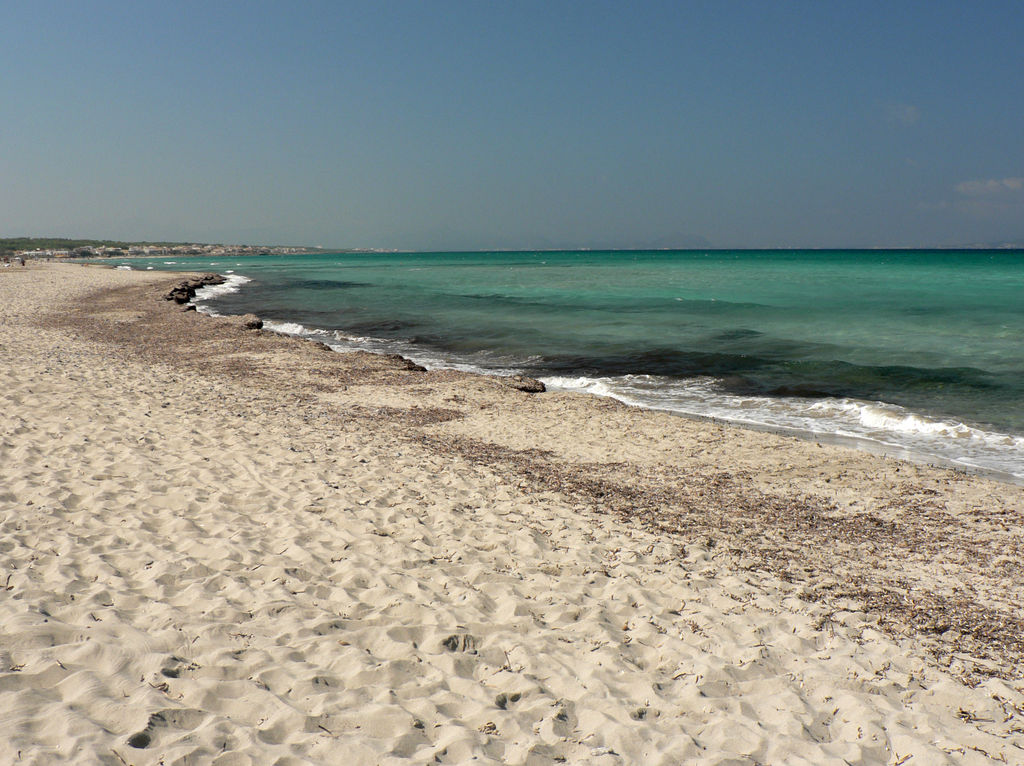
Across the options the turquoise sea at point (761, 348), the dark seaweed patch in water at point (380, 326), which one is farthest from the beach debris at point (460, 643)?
the dark seaweed patch in water at point (380, 326)

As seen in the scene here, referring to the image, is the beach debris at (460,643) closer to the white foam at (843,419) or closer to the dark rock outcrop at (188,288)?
the white foam at (843,419)

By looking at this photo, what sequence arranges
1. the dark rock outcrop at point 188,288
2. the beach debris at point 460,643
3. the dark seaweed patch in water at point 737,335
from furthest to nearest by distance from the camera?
the dark rock outcrop at point 188,288, the dark seaweed patch in water at point 737,335, the beach debris at point 460,643

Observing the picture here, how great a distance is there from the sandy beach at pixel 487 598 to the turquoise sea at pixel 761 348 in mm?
3056

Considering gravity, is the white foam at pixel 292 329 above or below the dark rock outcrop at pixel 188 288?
below

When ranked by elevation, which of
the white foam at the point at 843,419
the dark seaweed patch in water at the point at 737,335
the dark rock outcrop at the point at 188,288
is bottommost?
the white foam at the point at 843,419

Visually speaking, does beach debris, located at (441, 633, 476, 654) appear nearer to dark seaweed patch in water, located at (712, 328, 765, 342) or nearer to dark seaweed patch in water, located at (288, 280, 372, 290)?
dark seaweed patch in water, located at (712, 328, 765, 342)

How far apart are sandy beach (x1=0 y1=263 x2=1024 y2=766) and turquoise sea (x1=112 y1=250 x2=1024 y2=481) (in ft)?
10.0

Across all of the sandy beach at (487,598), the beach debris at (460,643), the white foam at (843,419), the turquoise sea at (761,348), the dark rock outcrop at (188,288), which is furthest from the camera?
the dark rock outcrop at (188,288)

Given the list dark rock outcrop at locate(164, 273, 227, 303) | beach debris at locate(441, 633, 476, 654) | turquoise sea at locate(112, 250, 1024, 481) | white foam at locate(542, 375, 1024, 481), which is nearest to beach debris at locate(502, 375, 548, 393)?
white foam at locate(542, 375, 1024, 481)

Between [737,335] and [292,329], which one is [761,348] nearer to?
[737,335]

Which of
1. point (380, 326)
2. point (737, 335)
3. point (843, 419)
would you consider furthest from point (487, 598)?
point (380, 326)

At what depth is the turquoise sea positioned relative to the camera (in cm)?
1225

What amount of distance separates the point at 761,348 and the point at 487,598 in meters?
17.7

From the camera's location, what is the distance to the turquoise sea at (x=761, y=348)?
40.2ft
